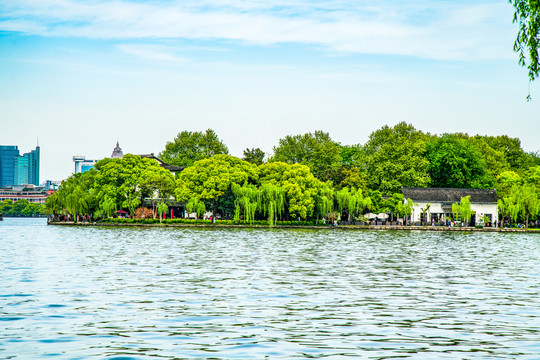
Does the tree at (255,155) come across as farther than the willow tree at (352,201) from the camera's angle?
Yes

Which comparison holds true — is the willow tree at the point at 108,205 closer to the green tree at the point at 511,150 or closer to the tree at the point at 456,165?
the tree at the point at 456,165

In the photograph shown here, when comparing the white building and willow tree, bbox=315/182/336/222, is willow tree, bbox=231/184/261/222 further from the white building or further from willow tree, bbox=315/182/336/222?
the white building

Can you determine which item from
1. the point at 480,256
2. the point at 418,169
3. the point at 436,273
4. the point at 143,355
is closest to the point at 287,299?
the point at 143,355

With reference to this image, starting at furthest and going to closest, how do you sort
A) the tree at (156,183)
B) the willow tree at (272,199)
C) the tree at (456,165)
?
the tree at (456,165)
the tree at (156,183)
the willow tree at (272,199)

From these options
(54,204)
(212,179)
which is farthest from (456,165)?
(54,204)

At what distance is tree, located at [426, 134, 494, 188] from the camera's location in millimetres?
93875

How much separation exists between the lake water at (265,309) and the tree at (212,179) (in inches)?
1890

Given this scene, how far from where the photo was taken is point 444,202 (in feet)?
294

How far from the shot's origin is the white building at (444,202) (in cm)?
8962

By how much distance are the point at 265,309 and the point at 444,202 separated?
7729 cm

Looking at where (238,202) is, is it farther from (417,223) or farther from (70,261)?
(70,261)

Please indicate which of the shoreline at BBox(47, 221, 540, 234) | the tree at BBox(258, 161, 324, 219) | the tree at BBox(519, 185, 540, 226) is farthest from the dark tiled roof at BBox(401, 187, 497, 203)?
the tree at BBox(258, 161, 324, 219)

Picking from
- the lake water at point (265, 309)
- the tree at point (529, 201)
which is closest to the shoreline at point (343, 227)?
the tree at point (529, 201)

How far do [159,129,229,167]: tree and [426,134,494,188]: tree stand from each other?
141ft
